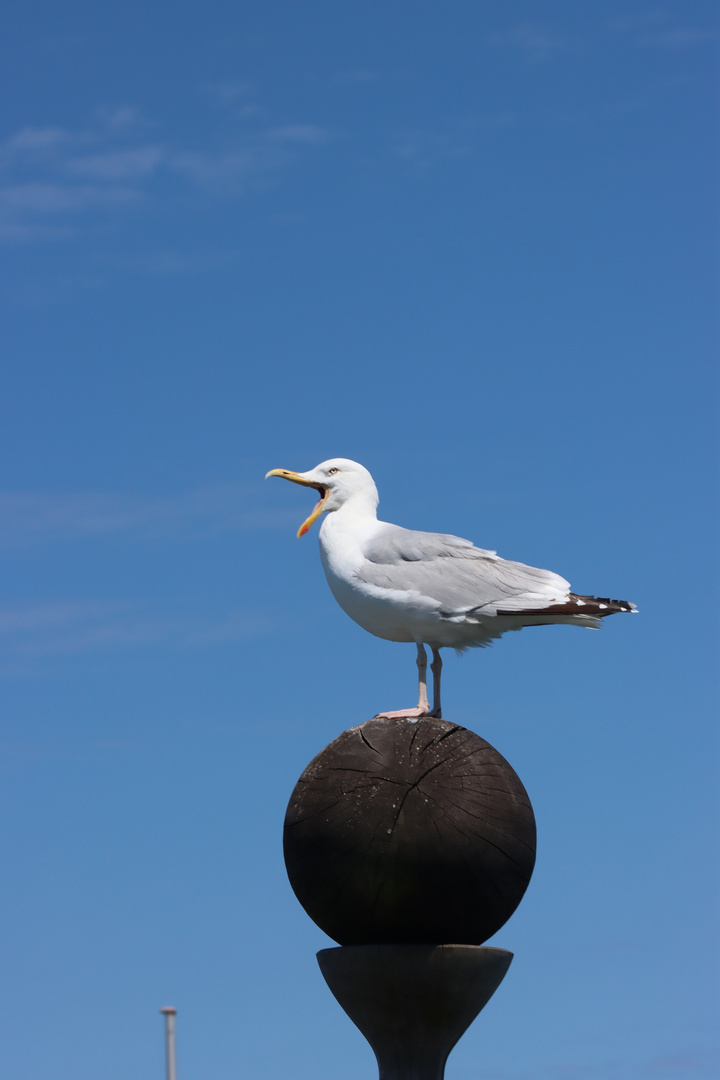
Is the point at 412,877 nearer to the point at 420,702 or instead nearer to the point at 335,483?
the point at 420,702

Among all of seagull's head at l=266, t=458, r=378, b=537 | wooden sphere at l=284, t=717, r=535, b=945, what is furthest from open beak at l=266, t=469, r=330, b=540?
wooden sphere at l=284, t=717, r=535, b=945

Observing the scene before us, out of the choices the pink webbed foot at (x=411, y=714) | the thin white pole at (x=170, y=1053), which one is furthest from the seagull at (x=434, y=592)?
the thin white pole at (x=170, y=1053)

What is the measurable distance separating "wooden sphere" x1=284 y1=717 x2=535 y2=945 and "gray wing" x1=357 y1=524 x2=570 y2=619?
5.26 ft

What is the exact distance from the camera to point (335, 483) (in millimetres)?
16000

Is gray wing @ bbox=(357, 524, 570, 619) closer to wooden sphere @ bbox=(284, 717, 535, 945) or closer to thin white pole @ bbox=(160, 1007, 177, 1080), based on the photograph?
wooden sphere @ bbox=(284, 717, 535, 945)

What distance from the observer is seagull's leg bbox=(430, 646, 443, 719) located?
1496cm

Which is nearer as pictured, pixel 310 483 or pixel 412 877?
pixel 412 877

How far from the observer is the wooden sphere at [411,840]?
13023 mm

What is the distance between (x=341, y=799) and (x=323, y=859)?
50 cm

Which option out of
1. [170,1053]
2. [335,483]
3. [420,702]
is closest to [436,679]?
[420,702]

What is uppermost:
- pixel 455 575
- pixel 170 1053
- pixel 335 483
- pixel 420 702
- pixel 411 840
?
pixel 335 483

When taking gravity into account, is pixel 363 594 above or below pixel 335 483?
below

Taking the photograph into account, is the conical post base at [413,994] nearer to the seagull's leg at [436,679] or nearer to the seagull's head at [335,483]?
the seagull's leg at [436,679]

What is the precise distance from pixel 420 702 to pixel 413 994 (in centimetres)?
275
